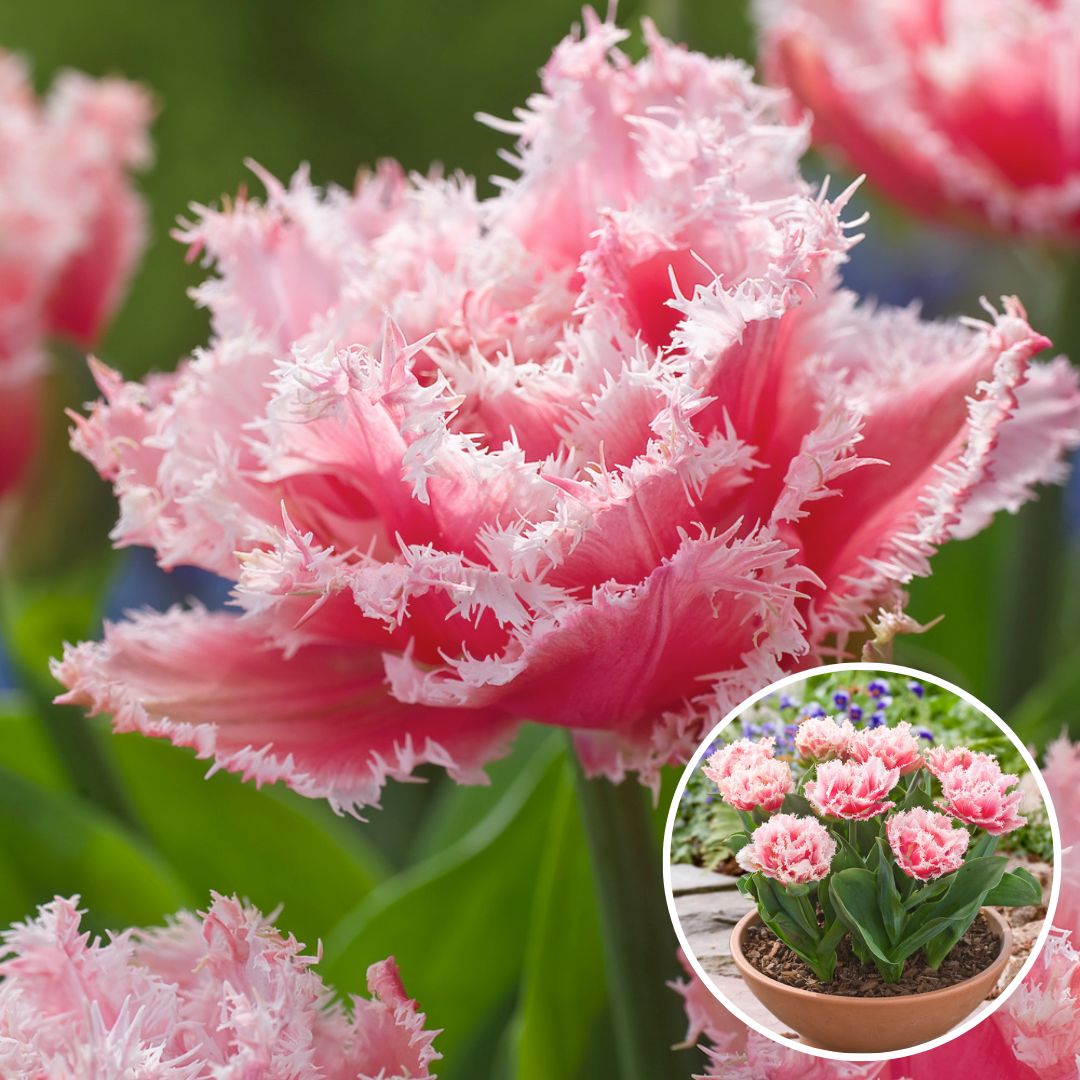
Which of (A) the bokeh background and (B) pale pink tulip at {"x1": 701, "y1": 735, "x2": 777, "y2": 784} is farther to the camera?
(A) the bokeh background

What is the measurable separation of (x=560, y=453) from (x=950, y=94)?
0.72 feet

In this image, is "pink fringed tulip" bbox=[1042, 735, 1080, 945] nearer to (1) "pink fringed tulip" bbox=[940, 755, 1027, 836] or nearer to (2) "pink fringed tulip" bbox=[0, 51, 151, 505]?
(1) "pink fringed tulip" bbox=[940, 755, 1027, 836]

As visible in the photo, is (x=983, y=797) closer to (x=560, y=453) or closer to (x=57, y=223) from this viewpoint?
(x=560, y=453)

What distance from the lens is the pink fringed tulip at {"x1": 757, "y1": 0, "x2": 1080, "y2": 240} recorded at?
0.36m

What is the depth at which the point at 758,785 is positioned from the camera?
0.61ft

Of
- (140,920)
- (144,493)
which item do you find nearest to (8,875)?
(140,920)

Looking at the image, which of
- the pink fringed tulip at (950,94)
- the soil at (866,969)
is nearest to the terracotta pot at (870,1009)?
the soil at (866,969)

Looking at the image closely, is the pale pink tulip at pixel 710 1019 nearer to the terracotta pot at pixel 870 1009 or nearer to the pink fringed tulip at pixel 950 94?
the terracotta pot at pixel 870 1009

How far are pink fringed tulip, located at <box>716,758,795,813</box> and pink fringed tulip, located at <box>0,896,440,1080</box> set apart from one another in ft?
0.17

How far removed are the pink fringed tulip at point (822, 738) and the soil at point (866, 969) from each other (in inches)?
0.9

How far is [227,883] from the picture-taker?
409 millimetres

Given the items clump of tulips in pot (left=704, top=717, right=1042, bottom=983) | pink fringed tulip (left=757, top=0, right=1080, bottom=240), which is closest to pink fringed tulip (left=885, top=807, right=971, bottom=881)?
clump of tulips in pot (left=704, top=717, right=1042, bottom=983)

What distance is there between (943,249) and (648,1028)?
666mm

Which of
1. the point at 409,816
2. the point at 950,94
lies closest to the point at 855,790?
the point at 950,94
